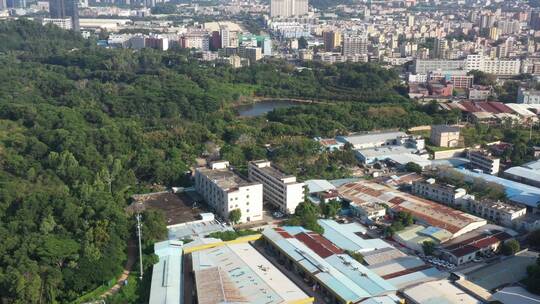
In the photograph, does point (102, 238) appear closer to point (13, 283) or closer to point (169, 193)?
point (13, 283)

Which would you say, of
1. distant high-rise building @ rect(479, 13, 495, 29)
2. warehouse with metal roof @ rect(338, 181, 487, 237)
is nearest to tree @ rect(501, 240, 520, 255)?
warehouse with metal roof @ rect(338, 181, 487, 237)

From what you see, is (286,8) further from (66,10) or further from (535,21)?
(535,21)

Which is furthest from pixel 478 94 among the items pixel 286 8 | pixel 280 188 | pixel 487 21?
pixel 286 8

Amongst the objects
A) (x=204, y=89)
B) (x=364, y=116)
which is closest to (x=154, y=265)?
(x=364, y=116)

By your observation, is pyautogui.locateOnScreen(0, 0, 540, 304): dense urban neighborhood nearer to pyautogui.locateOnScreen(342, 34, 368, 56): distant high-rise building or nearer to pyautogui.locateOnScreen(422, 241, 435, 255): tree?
pyautogui.locateOnScreen(422, 241, 435, 255): tree

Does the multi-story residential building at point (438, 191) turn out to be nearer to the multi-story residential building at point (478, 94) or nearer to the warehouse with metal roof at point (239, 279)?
the warehouse with metal roof at point (239, 279)

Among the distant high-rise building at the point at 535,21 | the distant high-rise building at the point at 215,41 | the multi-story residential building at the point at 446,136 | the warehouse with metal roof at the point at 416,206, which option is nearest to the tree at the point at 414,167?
the warehouse with metal roof at the point at 416,206
